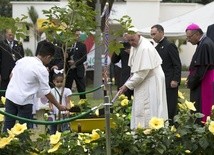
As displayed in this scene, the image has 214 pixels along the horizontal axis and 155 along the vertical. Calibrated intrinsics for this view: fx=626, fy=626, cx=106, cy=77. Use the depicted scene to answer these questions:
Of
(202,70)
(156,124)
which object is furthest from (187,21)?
(156,124)

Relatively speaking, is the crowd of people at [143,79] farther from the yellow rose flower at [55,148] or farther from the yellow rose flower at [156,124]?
the yellow rose flower at [55,148]

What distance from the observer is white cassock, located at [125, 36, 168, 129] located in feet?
26.2

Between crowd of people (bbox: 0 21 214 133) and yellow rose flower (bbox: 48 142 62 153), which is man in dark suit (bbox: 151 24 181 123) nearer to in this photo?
crowd of people (bbox: 0 21 214 133)

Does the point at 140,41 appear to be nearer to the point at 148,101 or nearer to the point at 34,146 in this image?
the point at 148,101

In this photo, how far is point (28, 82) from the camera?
24.9ft

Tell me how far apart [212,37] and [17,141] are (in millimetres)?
5486

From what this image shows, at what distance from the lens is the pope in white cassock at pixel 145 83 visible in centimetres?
798

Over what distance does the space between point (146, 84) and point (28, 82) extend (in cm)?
156

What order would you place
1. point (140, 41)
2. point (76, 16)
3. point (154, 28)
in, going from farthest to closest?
point (154, 28) → point (140, 41) → point (76, 16)

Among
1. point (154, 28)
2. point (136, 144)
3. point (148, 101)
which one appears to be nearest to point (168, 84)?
point (154, 28)

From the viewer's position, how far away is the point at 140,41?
806cm

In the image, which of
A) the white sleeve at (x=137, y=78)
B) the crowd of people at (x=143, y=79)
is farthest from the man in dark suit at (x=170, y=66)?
the white sleeve at (x=137, y=78)

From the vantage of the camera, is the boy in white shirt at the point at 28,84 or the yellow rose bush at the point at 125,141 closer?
the yellow rose bush at the point at 125,141

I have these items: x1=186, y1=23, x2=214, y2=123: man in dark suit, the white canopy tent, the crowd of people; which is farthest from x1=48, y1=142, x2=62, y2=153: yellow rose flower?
the white canopy tent
